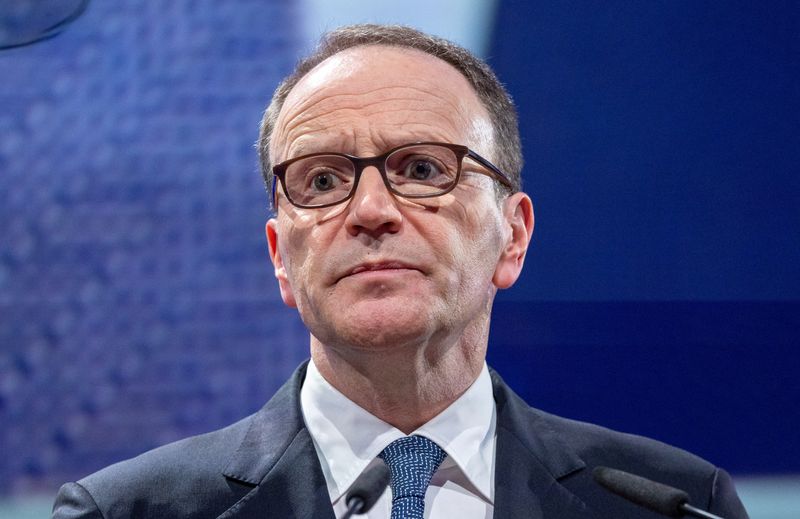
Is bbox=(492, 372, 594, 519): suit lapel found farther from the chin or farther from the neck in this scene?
the chin

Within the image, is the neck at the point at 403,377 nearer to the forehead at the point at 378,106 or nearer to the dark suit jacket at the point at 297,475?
the dark suit jacket at the point at 297,475

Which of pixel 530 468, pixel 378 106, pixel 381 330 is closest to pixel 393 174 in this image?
pixel 378 106

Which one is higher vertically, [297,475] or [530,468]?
[530,468]

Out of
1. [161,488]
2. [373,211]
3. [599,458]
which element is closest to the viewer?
[373,211]

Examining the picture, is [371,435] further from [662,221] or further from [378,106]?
[662,221]

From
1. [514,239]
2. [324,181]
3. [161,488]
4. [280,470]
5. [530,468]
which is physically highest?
[514,239]

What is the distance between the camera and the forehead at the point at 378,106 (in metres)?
1.76

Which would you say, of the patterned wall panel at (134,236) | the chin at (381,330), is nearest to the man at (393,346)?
the chin at (381,330)

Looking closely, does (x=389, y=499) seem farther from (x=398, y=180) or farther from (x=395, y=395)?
(x=398, y=180)

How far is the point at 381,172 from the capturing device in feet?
5.60

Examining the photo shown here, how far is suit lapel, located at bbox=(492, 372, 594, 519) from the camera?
5.74 ft

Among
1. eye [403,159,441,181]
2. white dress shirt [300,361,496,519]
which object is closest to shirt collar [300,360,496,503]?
Result: white dress shirt [300,361,496,519]

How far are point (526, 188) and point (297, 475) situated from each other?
0.97 metres

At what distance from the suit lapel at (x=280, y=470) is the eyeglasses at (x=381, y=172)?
43 cm
